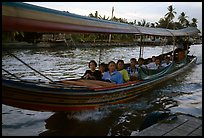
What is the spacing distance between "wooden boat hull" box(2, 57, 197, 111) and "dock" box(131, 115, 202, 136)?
212 cm

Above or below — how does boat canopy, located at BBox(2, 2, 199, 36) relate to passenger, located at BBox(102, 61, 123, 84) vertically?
above

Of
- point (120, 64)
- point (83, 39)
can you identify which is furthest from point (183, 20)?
point (120, 64)

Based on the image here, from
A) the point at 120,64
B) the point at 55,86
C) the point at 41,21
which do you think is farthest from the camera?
the point at 120,64

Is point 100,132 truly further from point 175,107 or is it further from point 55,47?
point 55,47

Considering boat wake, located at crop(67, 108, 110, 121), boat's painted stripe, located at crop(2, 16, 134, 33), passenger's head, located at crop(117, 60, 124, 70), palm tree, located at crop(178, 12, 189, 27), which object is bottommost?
boat wake, located at crop(67, 108, 110, 121)

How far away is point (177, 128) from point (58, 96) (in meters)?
2.58

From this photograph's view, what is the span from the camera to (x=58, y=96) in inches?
225

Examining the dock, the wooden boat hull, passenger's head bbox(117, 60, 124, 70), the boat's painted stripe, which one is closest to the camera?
the boat's painted stripe

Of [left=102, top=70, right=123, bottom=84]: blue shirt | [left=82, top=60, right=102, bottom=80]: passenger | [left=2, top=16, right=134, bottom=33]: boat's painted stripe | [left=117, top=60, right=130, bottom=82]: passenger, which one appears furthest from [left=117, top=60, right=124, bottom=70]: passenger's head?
[left=2, top=16, right=134, bottom=33]: boat's painted stripe

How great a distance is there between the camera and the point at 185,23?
80312mm

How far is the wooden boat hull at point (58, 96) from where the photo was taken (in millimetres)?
5107

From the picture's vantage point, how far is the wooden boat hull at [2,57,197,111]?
16.8ft

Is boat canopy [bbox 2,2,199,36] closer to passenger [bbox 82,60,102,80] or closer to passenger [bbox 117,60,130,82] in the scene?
passenger [bbox 82,60,102,80]

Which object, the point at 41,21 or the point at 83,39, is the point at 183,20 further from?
the point at 41,21
